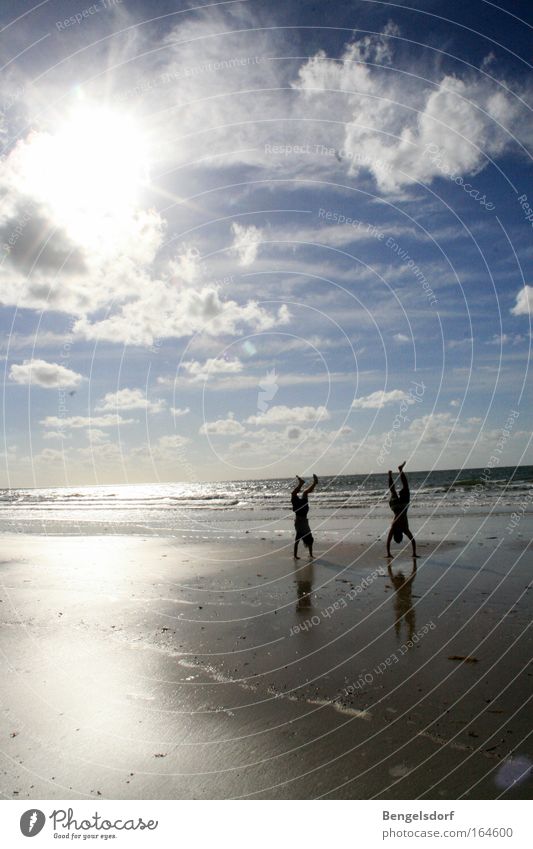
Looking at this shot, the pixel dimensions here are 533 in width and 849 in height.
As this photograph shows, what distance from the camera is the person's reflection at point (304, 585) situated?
1150 cm

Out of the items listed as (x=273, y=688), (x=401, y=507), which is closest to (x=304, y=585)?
(x=401, y=507)

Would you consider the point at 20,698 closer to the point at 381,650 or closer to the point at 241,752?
the point at 241,752

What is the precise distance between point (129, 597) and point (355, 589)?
212 inches

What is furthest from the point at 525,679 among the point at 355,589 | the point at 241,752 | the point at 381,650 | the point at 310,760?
the point at 355,589

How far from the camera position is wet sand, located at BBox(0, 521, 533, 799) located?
485 centimetres

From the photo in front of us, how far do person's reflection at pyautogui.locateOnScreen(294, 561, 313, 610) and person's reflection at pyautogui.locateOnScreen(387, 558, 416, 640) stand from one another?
6.25 feet

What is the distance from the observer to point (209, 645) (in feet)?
29.1

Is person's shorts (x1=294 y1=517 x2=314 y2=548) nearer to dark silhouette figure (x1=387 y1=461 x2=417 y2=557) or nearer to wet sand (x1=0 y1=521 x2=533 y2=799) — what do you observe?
dark silhouette figure (x1=387 y1=461 x2=417 y2=557)

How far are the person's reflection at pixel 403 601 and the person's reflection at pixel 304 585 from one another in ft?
6.25

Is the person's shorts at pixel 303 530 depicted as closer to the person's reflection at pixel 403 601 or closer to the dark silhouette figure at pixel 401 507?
the dark silhouette figure at pixel 401 507
